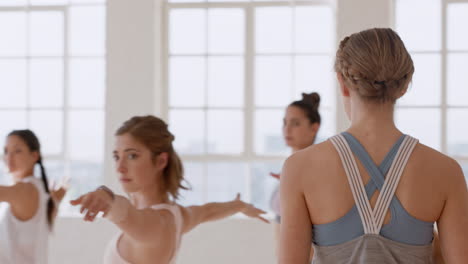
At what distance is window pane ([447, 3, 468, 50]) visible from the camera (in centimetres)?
664

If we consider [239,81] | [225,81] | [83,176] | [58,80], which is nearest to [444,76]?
[239,81]

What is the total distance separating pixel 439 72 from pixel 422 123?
1.79 feet

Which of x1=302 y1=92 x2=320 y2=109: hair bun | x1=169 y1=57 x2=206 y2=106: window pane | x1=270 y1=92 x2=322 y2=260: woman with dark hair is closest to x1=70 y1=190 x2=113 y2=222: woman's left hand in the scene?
x1=270 y1=92 x2=322 y2=260: woman with dark hair

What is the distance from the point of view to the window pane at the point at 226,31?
6931 mm

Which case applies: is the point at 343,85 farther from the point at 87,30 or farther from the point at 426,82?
the point at 87,30

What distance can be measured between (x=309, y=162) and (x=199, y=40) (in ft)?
18.6

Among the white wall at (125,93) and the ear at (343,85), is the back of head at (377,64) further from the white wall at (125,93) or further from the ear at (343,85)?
the white wall at (125,93)

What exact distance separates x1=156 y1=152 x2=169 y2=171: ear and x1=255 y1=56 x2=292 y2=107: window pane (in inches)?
167

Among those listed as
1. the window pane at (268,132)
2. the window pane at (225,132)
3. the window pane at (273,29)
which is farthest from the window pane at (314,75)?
the window pane at (225,132)

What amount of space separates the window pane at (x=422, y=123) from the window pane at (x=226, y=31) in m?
1.82

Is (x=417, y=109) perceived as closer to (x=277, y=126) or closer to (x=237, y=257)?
(x=277, y=126)

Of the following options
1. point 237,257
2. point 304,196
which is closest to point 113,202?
point 304,196

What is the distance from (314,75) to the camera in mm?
6812

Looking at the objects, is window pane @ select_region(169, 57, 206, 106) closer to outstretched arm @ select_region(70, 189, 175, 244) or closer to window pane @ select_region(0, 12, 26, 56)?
window pane @ select_region(0, 12, 26, 56)
